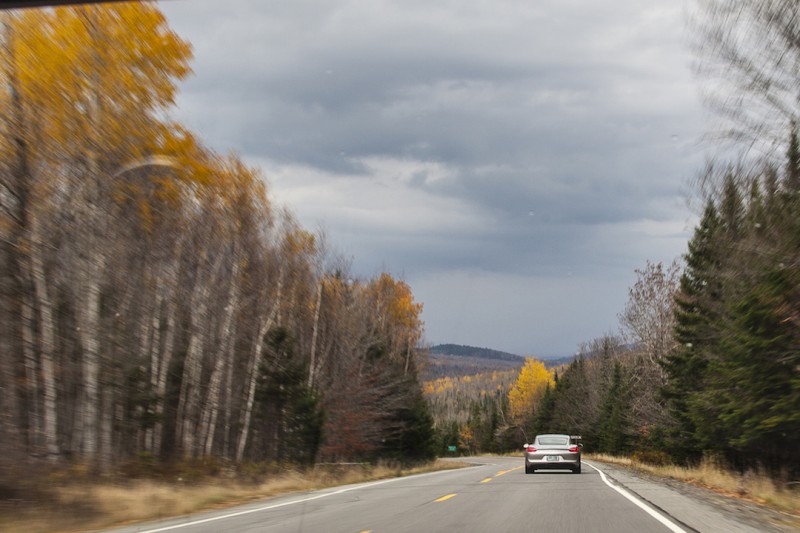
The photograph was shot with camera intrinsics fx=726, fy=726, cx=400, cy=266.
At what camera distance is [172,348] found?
28781mm

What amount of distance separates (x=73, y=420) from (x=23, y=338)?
20.0 ft

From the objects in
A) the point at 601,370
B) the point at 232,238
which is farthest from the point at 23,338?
the point at 601,370

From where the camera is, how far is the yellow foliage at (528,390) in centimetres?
12206

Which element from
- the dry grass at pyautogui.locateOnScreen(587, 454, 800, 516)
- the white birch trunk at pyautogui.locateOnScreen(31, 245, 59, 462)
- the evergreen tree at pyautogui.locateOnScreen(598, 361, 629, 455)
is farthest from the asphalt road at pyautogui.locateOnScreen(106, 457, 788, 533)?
the evergreen tree at pyautogui.locateOnScreen(598, 361, 629, 455)

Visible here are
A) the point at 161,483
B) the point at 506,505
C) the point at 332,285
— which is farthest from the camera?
the point at 332,285

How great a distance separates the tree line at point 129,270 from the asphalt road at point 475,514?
415cm

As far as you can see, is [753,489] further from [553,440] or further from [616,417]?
[616,417]

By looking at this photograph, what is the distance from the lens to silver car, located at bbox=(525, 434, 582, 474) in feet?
82.4

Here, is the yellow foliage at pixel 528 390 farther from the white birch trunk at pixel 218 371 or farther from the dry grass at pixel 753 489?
the dry grass at pixel 753 489

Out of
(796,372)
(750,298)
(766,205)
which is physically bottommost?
(796,372)

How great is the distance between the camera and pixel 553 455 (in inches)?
995

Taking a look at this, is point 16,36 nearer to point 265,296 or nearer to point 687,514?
point 687,514

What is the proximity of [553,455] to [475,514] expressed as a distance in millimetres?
14311

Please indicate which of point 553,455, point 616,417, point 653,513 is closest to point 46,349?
point 653,513
